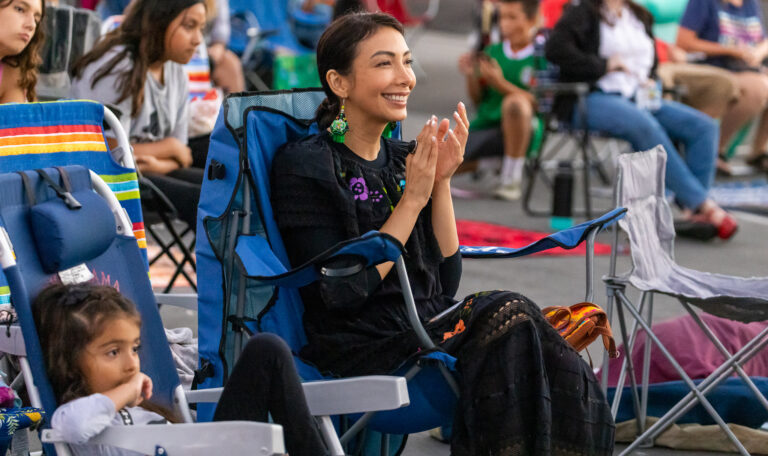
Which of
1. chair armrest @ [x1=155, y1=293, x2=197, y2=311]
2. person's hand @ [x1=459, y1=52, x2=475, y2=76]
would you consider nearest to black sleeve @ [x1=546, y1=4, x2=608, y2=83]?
person's hand @ [x1=459, y1=52, x2=475, y2=76]

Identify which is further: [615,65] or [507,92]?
[507,92]

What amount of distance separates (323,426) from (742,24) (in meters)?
7.00

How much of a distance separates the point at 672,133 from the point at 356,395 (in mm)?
5134

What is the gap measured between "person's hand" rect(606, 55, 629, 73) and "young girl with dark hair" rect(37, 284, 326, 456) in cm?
503

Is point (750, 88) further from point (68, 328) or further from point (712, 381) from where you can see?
point (68, 328)

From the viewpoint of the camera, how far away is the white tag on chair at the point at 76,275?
9.59 feet

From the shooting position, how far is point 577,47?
7344 millimetres

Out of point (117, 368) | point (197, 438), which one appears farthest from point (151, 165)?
point (197, 438)

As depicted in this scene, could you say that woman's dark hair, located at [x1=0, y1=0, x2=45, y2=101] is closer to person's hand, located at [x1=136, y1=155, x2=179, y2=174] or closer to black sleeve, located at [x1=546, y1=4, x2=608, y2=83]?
person's hand, located at [x1=136, y1=155, x2=179, y2=174]

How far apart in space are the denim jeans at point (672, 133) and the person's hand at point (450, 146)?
4054 millimetres

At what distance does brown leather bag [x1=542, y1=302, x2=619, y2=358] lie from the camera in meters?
3.20

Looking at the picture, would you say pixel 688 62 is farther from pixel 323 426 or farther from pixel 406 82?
pixel 323 426

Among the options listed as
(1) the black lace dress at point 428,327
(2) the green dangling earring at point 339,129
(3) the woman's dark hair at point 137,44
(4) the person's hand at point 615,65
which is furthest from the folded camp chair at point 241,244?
(4) the person's hand at point 615,65

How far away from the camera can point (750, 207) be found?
8516 millimetres
